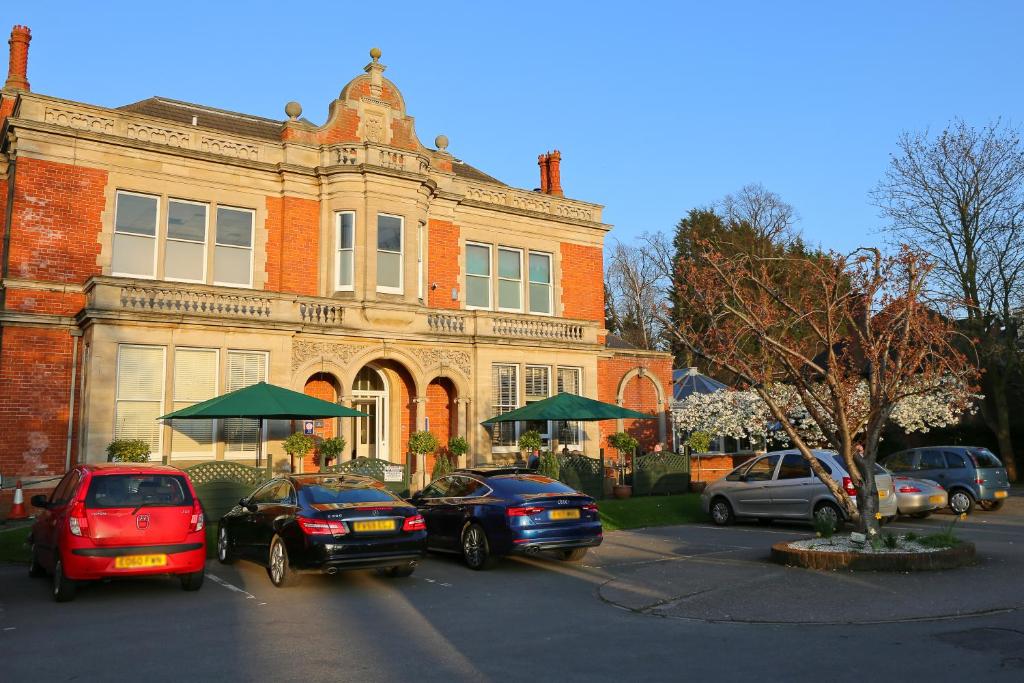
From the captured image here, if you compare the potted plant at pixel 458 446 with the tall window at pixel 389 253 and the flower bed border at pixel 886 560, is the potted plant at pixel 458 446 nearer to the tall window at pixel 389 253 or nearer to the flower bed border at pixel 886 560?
the tall window at pixel 389 253

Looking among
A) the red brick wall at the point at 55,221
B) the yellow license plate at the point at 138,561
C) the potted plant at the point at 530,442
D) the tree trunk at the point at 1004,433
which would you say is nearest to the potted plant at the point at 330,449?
the potted plant at the point at 530,442

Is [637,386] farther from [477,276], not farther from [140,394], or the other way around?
[140,394]

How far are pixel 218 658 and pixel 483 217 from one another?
64.0 feet

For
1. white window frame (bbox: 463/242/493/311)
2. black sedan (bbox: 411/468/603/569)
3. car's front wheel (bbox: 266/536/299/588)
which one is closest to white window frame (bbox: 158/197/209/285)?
white window frame (bbox: 463/242/493/311)

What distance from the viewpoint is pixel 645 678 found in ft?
21.0

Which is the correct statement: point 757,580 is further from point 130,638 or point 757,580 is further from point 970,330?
point 970,330

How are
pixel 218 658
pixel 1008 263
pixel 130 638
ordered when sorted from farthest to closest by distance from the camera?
pixel 1008 263, pixel 130 638, pixel 218 658

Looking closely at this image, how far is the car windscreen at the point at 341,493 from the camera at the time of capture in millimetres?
11156

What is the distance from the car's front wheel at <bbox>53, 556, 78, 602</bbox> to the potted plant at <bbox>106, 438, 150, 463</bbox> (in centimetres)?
761

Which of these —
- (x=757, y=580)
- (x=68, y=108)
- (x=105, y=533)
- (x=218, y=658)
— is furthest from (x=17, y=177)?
(x=757, y=580)

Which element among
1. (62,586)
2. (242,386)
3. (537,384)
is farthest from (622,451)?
(62,586)

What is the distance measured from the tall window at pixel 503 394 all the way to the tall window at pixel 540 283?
3126 mm

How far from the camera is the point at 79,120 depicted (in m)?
20.0

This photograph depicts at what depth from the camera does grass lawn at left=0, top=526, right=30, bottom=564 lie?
13387 mm
